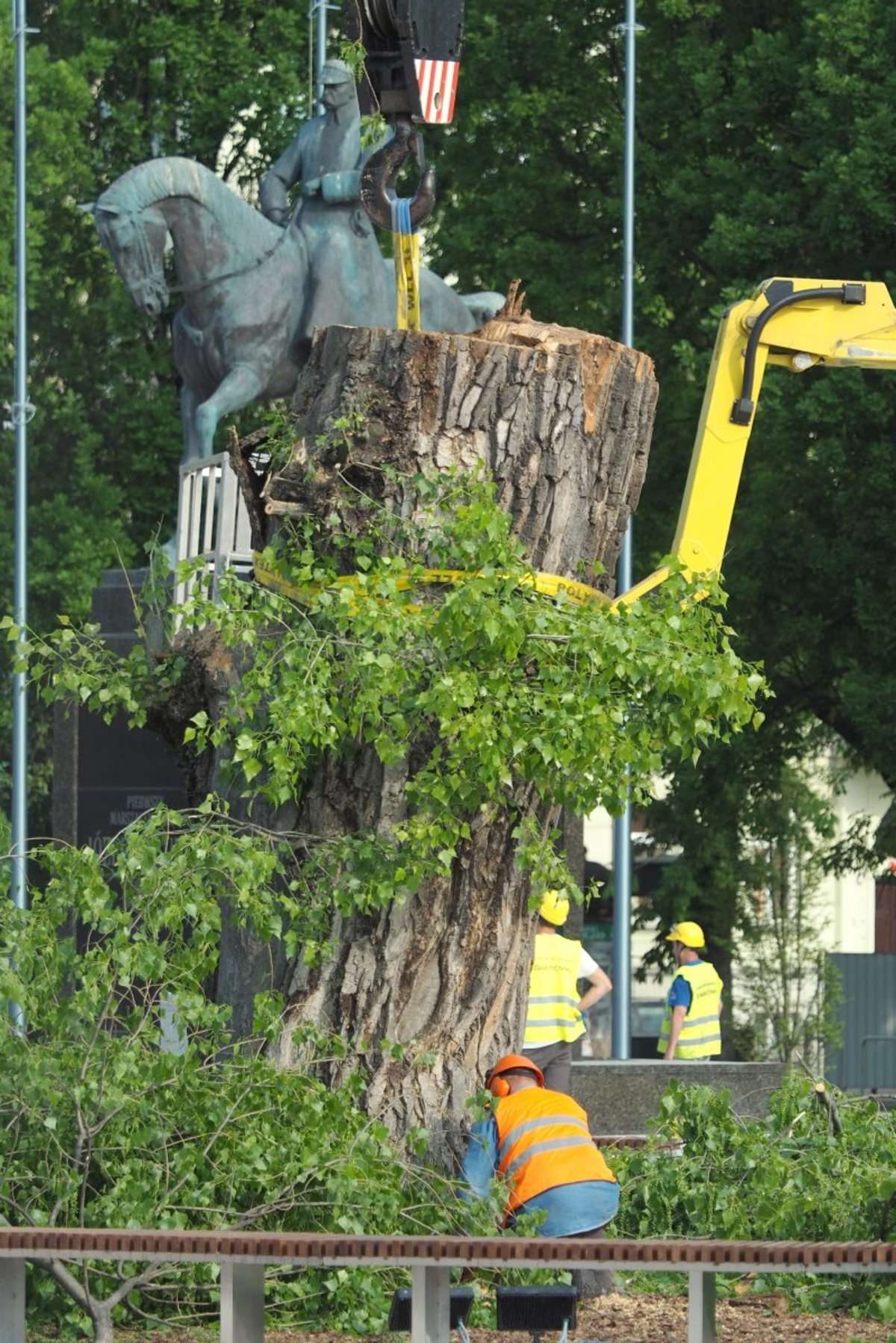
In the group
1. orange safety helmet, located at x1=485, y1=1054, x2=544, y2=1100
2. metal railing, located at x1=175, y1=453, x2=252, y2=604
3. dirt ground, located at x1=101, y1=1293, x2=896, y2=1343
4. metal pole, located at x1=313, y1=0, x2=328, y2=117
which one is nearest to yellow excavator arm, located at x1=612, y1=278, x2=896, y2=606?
metal railing, located at x1=175, y1=453, x2=252, y2=604

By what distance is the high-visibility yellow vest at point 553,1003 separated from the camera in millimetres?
11172

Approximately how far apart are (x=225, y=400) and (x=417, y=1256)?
39.9 feet

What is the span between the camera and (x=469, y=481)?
818 centimetres

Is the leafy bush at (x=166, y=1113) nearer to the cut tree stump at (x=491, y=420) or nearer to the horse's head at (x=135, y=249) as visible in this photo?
the cut tree stump at (x=491, y=420)

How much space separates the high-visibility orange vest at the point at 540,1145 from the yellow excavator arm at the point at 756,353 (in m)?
4.23

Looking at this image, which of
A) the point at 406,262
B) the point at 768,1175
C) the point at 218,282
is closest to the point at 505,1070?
the point at 768,1175

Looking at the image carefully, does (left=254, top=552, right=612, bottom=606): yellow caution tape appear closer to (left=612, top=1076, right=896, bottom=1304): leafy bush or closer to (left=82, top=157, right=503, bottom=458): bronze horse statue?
(left=612, top=1076, right=896, bottom=1304): leafy bush

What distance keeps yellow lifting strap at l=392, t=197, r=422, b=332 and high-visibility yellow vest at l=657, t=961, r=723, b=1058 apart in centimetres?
494

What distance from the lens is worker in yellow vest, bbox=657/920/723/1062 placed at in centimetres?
1357

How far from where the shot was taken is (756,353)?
1177cm

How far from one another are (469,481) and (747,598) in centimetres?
1495

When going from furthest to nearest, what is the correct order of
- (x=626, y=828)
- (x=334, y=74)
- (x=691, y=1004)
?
1. (x=626, y=828)
2. (x=334, y=74)
3. (x=691, y=1004)

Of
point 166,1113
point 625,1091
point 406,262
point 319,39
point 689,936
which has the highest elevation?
point 319,39

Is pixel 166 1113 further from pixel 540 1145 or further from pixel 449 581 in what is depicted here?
pixel 449 581
